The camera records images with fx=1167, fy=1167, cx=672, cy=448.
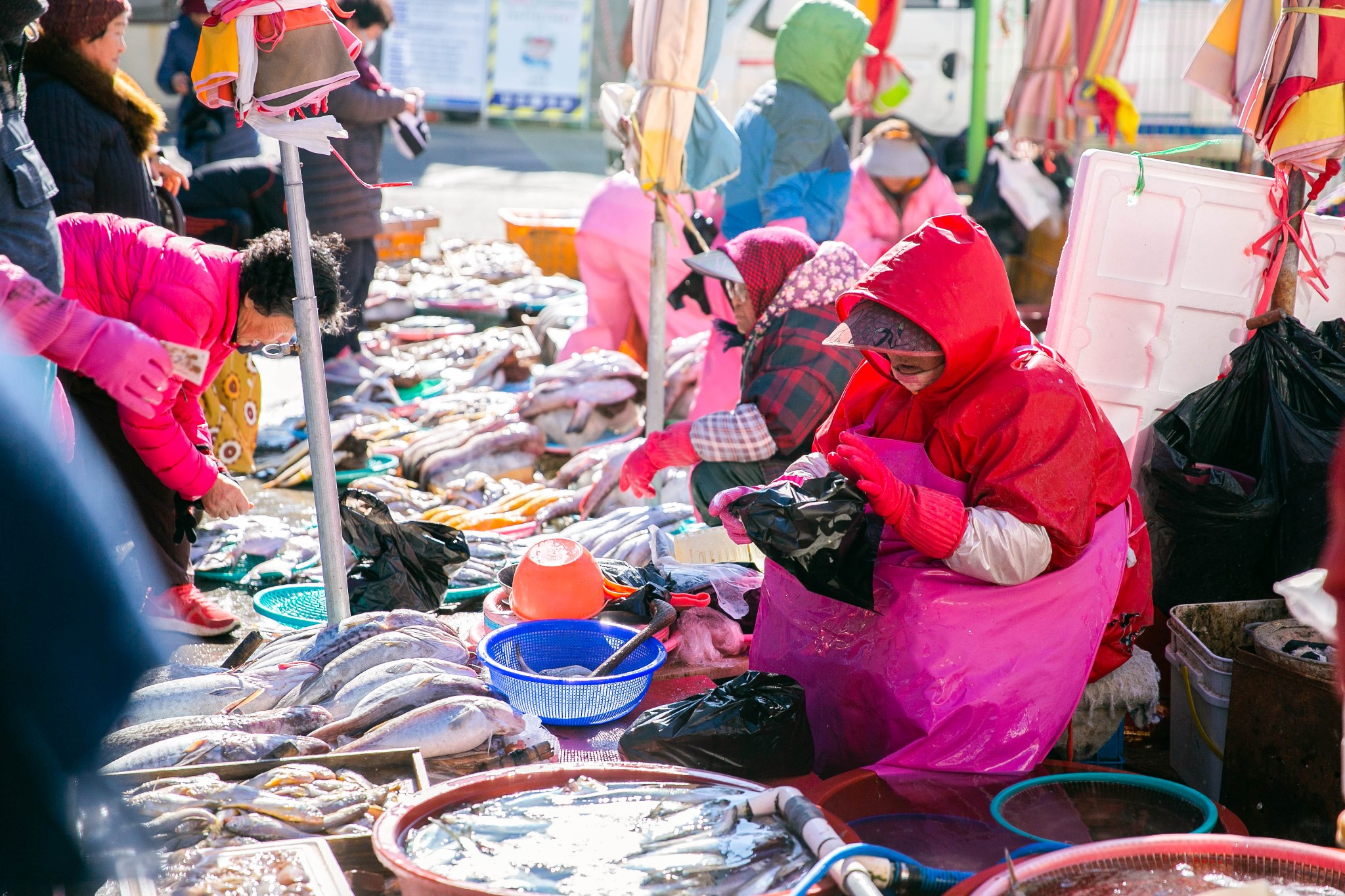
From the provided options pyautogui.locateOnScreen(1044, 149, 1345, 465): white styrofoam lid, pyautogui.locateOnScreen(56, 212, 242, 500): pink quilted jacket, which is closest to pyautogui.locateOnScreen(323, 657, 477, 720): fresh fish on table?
pyautogui.locateOnScreen(56, 212, 242, 500): pink quilted jacket

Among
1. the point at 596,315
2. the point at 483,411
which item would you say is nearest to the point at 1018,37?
the point at 596,315

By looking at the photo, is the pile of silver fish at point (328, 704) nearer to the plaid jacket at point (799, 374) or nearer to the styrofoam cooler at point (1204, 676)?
the plaid jacket at point (799, 374)

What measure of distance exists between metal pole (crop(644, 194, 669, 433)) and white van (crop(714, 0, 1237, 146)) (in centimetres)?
598

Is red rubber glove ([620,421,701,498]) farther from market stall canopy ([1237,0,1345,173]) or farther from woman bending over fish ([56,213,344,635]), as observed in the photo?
market stall canopy ([1237,0,1345,173])

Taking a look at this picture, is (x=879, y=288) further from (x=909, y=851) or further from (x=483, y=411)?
(x=483, y=411)

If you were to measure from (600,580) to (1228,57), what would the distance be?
2.78 metres

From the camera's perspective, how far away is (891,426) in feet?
9.46

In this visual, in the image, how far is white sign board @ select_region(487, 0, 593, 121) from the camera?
17.2m

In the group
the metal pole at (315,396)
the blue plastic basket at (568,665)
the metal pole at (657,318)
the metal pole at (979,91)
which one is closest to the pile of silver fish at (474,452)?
the metal pole at (657,318)

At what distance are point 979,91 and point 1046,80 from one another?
2711mm

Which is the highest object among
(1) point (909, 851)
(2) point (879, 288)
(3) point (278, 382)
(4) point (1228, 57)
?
(4) point (1228, 57)

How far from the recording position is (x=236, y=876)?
205cm

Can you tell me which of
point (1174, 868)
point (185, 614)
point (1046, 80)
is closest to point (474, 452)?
point (185, 614)

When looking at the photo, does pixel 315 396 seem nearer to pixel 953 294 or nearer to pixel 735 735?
pixel 735 735
